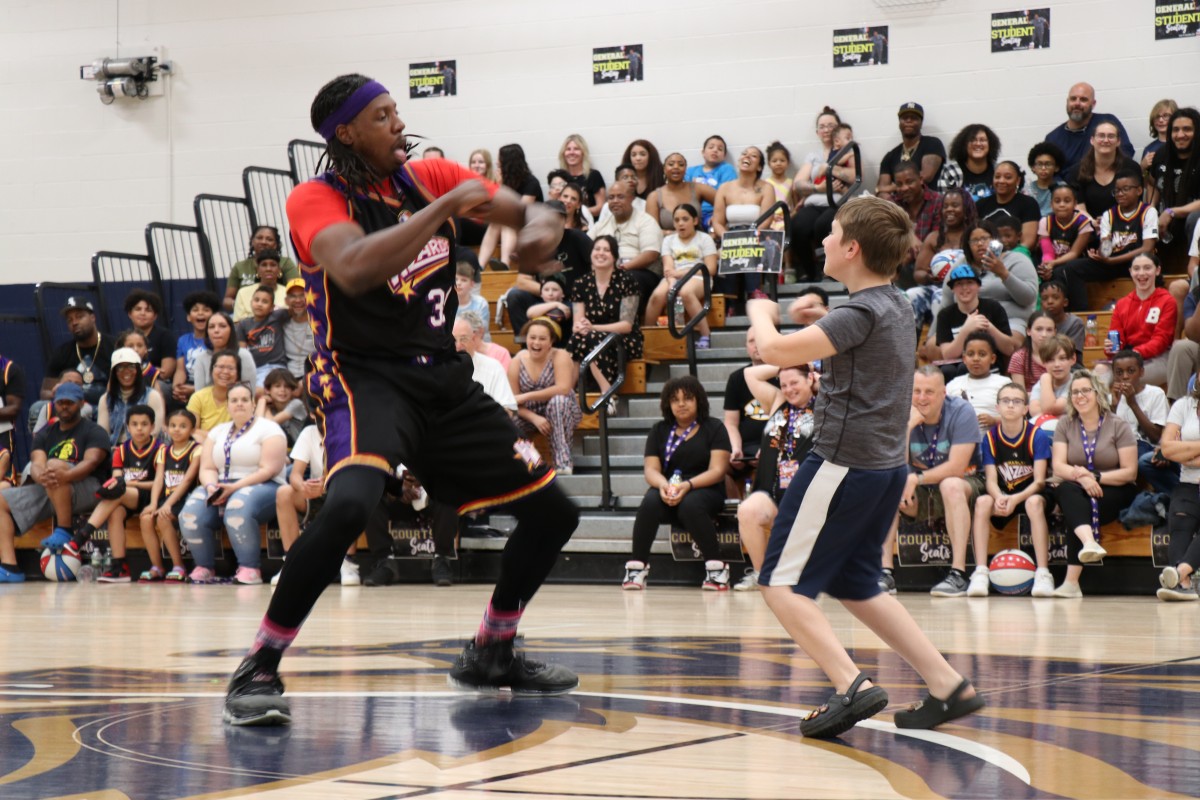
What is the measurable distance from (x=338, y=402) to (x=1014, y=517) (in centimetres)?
546

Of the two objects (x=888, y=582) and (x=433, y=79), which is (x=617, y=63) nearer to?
(x=433, y=79)

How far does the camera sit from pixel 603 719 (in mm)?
3324

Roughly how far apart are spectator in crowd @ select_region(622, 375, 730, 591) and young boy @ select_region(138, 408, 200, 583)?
11.1 ft

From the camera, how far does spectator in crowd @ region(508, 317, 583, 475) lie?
982 cm

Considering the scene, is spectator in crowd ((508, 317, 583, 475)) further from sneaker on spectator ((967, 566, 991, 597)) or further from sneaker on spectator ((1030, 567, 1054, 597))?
sneaker on spectator ((1030, 567, 1054, 597))

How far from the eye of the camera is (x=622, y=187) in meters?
11.8

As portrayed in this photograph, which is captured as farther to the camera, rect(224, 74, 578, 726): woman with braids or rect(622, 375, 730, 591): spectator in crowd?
rect(622, 375, 730, 591): spectator in crowd

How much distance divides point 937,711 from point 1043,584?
478 cm

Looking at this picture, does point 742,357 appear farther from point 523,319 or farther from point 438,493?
point 438,493

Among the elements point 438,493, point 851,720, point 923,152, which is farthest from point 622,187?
point 851,720

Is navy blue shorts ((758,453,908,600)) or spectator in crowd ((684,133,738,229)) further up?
spectator in crowd ((684,133,738,229))

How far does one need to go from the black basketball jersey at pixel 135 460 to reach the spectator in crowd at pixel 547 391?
9.02ft

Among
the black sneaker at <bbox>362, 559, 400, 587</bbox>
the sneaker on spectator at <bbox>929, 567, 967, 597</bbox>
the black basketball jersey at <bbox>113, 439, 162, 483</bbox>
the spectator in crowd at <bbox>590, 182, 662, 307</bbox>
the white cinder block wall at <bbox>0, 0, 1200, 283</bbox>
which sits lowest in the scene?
the black sneaker at <bbox>362, 559, 400, 587</bbox>

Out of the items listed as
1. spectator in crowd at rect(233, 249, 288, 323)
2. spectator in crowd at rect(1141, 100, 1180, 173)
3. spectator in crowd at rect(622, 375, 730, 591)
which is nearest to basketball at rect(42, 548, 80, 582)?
spectator in crowd at rect(233, 249, 288, 323)
